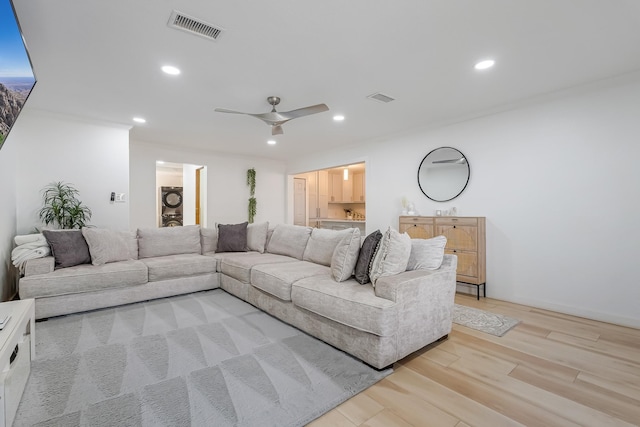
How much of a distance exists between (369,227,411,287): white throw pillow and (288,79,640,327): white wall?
7.08 feet

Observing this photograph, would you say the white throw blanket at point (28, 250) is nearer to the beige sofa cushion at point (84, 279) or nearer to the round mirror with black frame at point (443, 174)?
the beige sofa cushion at point (84, 279)

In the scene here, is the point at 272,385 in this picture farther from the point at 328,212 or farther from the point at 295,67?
the point at 328,212

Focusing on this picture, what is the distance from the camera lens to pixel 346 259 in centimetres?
265

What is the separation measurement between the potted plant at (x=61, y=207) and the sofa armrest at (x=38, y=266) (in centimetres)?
123

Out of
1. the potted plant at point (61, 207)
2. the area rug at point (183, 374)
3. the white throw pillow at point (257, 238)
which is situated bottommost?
the area rug at point (183, 374)

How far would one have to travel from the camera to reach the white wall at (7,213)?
3.26 meters

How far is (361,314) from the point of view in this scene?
2.08 meters

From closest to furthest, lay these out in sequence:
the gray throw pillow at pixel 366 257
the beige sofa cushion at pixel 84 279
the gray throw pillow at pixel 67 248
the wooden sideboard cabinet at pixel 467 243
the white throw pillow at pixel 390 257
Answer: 1. the white throw pillow at pixel 390 257
2. the gray throw pillow at pixel 366 257
3. the beige sofa cushion at pixel 84 279
4. the gray throw pillow at pixel 67 248
5. the wooden sideboard cabinet at pixel 467 243

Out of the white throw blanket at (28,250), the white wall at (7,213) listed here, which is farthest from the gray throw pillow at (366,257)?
the white wall at (7,213)

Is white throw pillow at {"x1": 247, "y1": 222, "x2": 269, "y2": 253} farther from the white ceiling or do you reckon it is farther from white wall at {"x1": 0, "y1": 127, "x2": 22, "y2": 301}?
white wall at {"x1": 0, "y1": 127, "x2": 22, "y2": 301}

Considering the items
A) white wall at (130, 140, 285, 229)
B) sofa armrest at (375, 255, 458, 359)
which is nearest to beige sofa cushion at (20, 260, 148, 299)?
white wall at (130, 140, 285, 229)

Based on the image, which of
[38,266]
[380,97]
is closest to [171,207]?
[38,266]

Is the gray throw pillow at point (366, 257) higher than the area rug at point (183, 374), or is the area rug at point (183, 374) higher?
the gray throw pillow at point (366, 257)

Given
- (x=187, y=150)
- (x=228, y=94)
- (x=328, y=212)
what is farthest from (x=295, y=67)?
(x=328, y=212)
